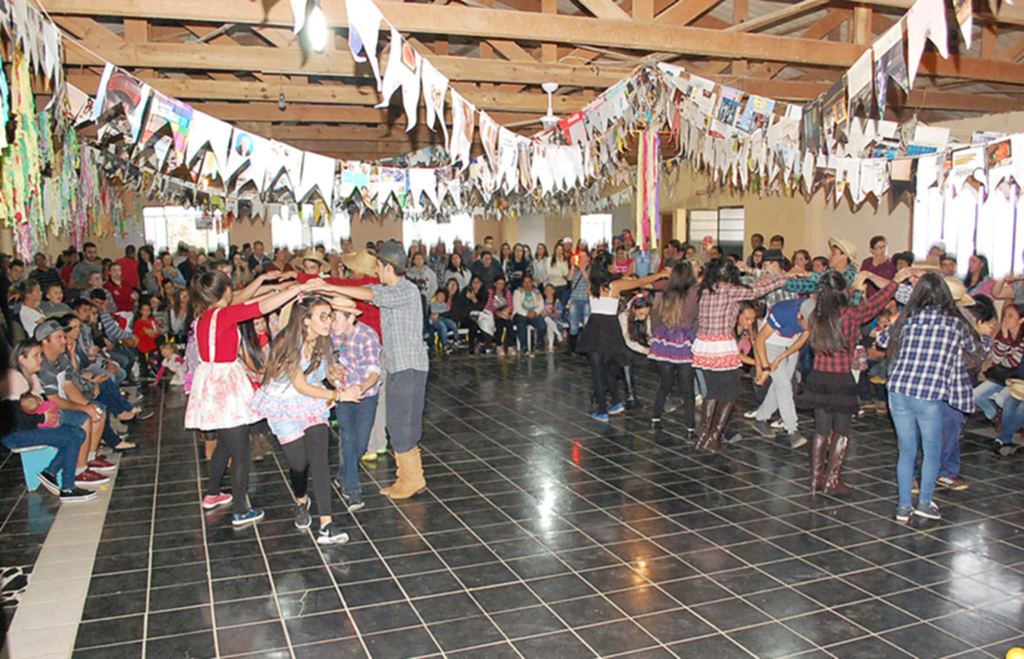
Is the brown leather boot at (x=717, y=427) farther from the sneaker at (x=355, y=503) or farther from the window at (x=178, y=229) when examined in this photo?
the window at (x=178, y=229)

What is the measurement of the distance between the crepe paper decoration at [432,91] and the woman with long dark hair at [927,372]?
2963 millimetres

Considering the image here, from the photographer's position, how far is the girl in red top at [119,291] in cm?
1049

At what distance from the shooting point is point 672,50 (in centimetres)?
623

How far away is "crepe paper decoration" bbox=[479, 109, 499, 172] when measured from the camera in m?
6.55

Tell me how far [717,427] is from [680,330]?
36.2 inches

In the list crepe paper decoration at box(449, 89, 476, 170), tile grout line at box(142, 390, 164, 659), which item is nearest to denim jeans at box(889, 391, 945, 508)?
crepe paper decoration at box(449, 89, 476, 170)

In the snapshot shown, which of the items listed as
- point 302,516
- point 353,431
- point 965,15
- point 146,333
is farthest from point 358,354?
point 146,333

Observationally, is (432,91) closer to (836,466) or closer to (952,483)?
(836,466)

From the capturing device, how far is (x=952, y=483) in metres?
5.33

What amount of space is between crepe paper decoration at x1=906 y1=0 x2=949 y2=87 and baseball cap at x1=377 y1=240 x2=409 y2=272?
297cm

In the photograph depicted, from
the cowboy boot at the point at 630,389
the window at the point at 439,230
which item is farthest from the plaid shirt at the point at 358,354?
the window at the point at 439,230

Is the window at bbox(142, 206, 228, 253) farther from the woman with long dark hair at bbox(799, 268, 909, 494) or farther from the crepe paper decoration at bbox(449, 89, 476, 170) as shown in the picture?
the woman with long dark hair at bbox(799, 268, 909, 494)

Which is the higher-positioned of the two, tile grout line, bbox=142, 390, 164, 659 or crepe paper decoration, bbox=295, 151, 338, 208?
crepe paper decoration, bbox=295, 151, 338, 208

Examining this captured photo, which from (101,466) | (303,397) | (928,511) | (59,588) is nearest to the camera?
(59,588)
